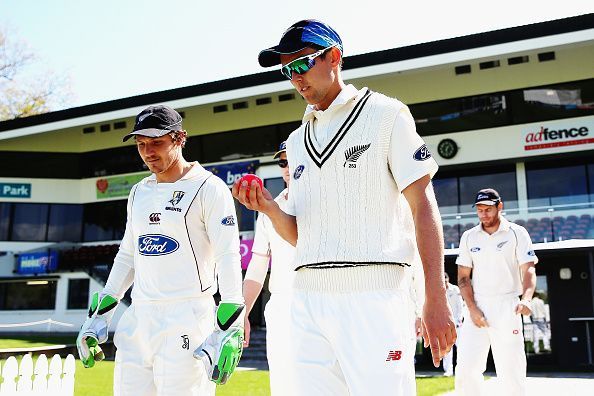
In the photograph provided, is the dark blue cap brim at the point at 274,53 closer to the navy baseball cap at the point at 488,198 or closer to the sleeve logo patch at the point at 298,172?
the sleeve logo patch at the point at 298,172

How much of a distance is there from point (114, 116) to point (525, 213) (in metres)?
20.2

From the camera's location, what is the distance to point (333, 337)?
2.67 metres

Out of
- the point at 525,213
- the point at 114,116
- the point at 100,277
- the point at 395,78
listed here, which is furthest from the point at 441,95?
the point at 100,277

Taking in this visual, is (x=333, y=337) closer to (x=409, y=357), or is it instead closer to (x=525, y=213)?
(x=409, y=357)

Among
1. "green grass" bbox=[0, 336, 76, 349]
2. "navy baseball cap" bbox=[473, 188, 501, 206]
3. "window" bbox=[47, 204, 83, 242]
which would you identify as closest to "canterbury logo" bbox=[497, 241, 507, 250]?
"navy baseball cap" bbox=[473, 188, 501, 206]

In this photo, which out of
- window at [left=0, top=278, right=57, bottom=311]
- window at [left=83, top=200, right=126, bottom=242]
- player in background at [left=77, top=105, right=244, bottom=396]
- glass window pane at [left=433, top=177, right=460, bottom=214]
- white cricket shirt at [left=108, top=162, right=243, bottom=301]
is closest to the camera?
player in background at [left=77, top=105, right=244, bottom=396]

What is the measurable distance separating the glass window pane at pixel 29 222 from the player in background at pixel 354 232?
109 ft

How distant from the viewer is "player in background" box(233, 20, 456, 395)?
2592 mm

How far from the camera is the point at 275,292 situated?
523 centimetres

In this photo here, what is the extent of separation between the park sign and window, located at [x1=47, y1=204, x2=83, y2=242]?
159 centimetres

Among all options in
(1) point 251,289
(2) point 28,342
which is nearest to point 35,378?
(1) point 251,289

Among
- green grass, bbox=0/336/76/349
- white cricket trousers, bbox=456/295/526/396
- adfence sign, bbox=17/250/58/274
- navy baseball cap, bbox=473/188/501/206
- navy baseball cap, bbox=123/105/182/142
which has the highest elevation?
adfence sign, bbox=17/250/58/274

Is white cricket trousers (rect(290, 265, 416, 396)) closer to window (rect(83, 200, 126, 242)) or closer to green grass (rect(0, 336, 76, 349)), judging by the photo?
green grass (rect(0, 336, 76, 349))

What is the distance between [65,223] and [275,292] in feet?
102
